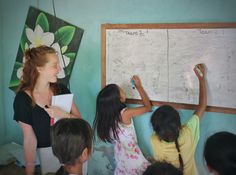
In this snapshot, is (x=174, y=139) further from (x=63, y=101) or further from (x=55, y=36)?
(x=55, y=36)

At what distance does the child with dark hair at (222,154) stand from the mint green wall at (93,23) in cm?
80

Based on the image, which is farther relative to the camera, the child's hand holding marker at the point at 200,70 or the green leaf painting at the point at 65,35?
the green leaf painting at the point at 65,35

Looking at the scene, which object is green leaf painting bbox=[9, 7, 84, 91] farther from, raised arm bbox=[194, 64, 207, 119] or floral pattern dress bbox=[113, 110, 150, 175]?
raised arm bbox=[194, 64, 207, 119]

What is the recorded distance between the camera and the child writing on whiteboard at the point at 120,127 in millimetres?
1875

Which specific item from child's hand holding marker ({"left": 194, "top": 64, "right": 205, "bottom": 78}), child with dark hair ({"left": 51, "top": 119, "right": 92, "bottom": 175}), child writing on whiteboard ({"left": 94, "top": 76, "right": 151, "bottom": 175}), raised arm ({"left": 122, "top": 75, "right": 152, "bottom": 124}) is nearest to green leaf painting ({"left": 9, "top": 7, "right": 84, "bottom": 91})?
raised arm ({"left": 122, "top": 75, "right": 152, "bottom": 124})

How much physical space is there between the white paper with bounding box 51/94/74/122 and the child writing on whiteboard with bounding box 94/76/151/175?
7.6 inches

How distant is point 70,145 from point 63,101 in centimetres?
56

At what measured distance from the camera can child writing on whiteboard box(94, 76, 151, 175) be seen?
73.8 inches

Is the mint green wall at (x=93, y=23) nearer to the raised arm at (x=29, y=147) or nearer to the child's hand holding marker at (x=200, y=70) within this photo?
the child's hand holding marker at (x=200, y=70)

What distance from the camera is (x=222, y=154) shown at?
1.19 metres

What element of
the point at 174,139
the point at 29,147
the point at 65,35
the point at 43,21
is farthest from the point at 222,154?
the point at 43,21

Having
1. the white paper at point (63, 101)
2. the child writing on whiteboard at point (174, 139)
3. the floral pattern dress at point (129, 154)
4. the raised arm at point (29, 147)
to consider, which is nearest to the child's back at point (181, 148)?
the child writing on whiteboard at point (174, 139)

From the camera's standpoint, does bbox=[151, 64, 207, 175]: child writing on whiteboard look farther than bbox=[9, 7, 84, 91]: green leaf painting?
No

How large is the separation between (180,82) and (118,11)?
2.36 ft
